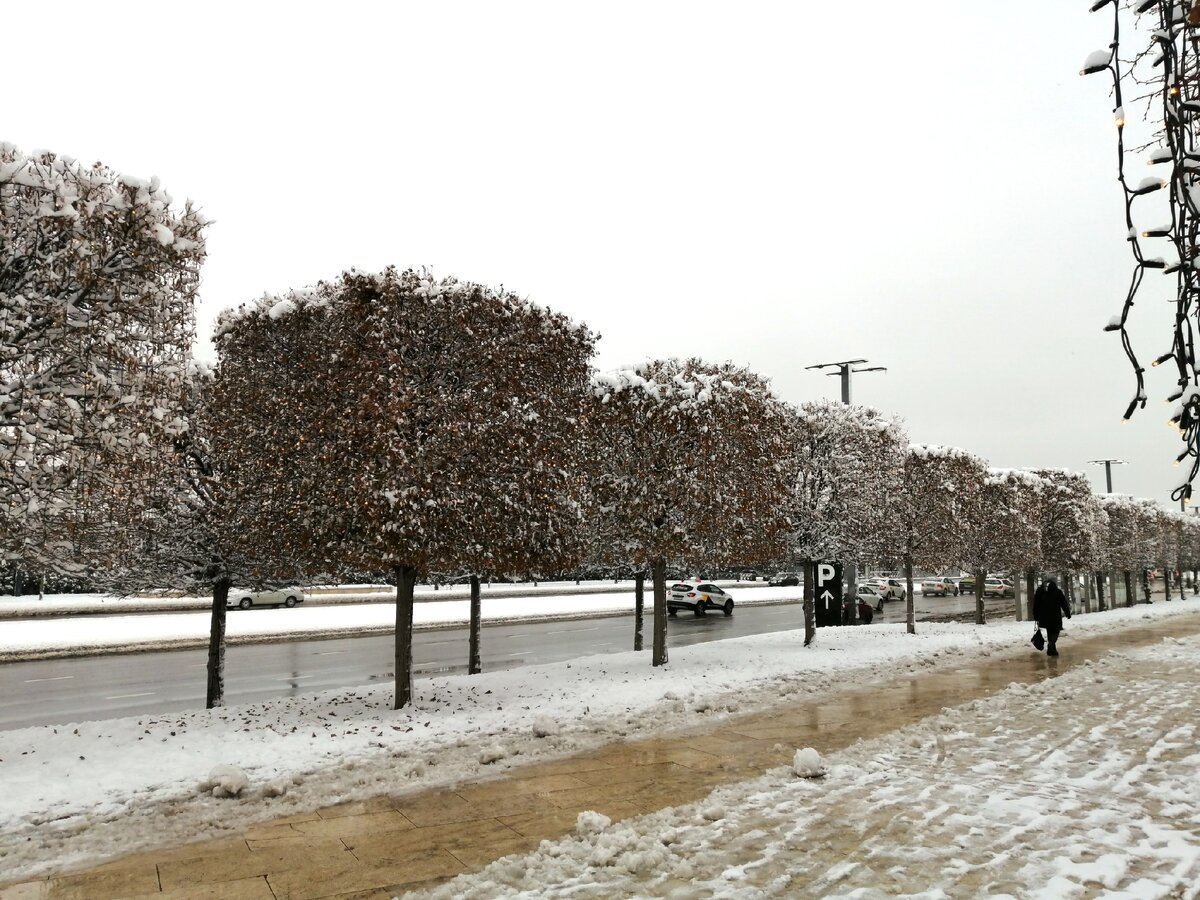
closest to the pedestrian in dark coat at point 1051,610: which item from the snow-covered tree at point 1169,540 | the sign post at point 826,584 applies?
the sign post at point 826,584

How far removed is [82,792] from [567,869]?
5.33 meters

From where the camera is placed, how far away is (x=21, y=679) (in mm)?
17625

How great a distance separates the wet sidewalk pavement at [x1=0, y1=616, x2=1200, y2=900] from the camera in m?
5.47

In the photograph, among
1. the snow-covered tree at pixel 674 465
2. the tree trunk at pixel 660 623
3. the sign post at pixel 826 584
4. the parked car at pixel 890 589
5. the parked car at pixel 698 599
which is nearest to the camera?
the snow-covered tree at pixel 674 465

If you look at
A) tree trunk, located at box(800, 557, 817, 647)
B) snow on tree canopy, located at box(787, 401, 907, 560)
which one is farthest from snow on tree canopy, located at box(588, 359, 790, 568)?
tree trunk, located at box(800, 557, 817, 647)

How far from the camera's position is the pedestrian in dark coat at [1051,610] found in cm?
1894

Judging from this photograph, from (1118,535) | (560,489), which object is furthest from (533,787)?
(1118,535)

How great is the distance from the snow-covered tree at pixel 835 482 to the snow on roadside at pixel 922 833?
11299 mm

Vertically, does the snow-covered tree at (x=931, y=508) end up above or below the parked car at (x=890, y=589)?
above

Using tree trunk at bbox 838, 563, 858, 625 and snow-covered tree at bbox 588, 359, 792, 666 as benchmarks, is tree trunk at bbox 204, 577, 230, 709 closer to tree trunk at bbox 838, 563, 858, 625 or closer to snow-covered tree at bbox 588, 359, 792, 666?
snow-covered tree at bbox 588, 359, 792, 666

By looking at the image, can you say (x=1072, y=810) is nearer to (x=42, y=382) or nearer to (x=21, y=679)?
(x=42, y=382)

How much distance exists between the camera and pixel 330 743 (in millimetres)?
9625

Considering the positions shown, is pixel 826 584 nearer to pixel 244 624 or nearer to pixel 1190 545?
pixel 244 624

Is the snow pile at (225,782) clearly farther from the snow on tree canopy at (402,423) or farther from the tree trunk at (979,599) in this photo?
the tree trunk at (979,599)
